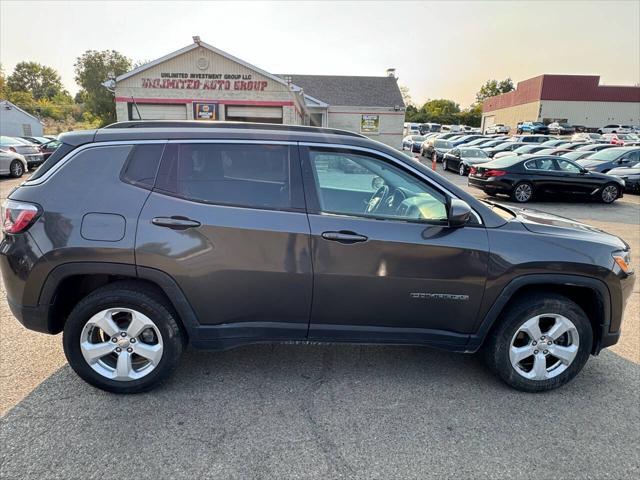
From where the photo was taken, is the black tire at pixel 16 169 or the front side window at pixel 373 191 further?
the black tire at pixel 16 169

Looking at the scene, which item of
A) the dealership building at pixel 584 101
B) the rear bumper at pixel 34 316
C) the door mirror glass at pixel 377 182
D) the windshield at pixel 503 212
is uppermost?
the dealership building at pixel 584 101

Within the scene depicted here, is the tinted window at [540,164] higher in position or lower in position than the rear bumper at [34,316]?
higher

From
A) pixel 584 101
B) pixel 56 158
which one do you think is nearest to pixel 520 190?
pixel 56 158

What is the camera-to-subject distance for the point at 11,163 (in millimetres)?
15383

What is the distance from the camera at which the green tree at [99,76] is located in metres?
45.0

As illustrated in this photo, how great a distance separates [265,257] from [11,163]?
16.9 metres

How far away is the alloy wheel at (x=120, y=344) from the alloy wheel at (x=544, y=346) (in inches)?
102

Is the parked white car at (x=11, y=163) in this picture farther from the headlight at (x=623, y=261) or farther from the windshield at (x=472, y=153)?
the windshield at (x=472, y=153)

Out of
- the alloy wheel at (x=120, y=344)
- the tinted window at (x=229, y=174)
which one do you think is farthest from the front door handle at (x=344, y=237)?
the alloy wheel at (x=120, y=344)

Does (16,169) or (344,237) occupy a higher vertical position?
(344,237)

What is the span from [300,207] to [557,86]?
231ft

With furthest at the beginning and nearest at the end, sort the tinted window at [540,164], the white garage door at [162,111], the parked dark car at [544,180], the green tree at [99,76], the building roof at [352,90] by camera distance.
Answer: the green tree at [99,76], the building roof at [352,90], the white garage door at [162,111], the tinted window at [540,164], the parked dark car at [544,180]

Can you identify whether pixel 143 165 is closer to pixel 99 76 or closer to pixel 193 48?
pixel 193 48

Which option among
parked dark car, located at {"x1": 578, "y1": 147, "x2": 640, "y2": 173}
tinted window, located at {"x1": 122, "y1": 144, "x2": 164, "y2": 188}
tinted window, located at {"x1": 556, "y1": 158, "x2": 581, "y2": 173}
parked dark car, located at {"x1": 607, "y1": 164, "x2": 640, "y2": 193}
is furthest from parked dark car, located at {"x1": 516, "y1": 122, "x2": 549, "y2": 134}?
tinted window, located at {"x1": 122, "y1": 144, "x2": 164, "y2": 188}
